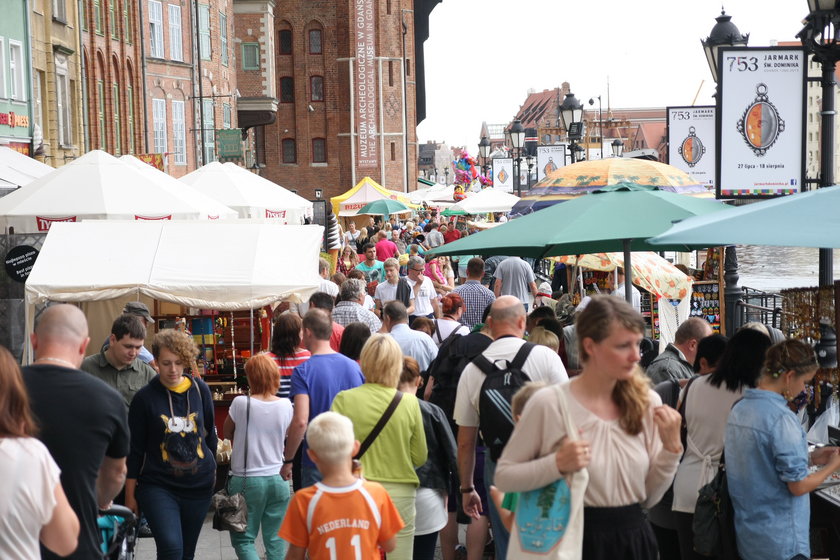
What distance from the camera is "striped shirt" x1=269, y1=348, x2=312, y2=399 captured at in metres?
8.62

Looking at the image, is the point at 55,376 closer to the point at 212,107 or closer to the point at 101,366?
the point at 101,366

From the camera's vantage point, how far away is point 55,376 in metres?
4.83

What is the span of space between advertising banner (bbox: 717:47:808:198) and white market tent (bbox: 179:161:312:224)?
8.76 meters

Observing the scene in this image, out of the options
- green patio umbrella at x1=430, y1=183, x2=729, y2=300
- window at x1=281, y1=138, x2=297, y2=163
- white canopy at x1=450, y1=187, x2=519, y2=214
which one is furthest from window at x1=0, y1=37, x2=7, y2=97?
window at x1=281, y1=138, x2=297, y2=163

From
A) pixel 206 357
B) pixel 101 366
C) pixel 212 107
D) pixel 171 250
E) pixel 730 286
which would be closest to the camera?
pixel 101 366

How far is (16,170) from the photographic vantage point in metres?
21.3

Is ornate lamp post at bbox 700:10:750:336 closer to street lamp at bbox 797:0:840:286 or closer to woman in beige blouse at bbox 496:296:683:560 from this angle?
street lamp at bbox 797:0:840:286

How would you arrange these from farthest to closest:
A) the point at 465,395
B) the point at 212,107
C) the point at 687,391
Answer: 1. the point at 212,107
2. the point at 465,395
3. the point at 687,391

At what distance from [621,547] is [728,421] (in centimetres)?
143

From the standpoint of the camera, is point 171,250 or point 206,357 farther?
point 206,357

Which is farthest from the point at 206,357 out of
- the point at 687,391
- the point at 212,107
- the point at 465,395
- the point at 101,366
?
the point at 212,107

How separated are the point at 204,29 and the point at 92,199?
109 ft

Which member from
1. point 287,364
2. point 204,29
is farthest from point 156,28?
point 287,364

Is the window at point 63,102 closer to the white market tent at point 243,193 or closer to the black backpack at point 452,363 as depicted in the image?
the white market tent at point 243,193
